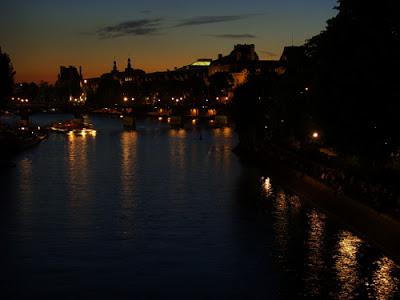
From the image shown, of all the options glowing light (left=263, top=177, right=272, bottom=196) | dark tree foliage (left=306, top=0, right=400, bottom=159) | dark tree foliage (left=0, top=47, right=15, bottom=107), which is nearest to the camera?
dark tree foliage (left=306, top=0, right=400, bottom=159)

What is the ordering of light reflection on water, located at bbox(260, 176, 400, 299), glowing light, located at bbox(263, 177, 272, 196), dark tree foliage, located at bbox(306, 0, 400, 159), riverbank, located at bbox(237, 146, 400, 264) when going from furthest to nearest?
glowing light, located at bbox(263, 177, 272, 196)
dark tree foliage, located at bbox(306, 0, 400, 159)
riverbank, located at bbox(237, 146, 400, 264)
light reflection on water, located at bbox(260, 176, 400, 299)

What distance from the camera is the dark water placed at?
2838 cm

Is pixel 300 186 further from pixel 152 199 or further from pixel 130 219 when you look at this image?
pixel 130 219

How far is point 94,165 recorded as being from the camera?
246ft

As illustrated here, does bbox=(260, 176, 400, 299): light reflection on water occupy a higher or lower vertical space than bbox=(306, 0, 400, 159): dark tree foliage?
lower

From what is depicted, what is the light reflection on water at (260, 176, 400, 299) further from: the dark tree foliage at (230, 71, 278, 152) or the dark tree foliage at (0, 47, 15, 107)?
the dark tree foliage at (0, 47, 15, 107)

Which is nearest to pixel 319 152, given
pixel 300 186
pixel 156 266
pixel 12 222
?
pixel 300 186

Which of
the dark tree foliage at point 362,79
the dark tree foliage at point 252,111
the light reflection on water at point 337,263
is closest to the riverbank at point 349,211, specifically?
the light reflection on water at point 337,263

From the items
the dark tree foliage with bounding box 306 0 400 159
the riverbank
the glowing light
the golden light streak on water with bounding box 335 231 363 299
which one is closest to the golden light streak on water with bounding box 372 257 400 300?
the riverbank

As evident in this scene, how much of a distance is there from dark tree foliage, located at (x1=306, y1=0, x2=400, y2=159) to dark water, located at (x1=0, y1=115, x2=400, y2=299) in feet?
15.7

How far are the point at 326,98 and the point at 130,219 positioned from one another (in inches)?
479

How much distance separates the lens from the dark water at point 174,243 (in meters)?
28.4

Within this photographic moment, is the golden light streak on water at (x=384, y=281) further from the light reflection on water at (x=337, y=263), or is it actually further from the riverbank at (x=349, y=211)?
the riverbank at (x=349, y=211)

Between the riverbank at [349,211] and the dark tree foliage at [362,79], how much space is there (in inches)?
119
